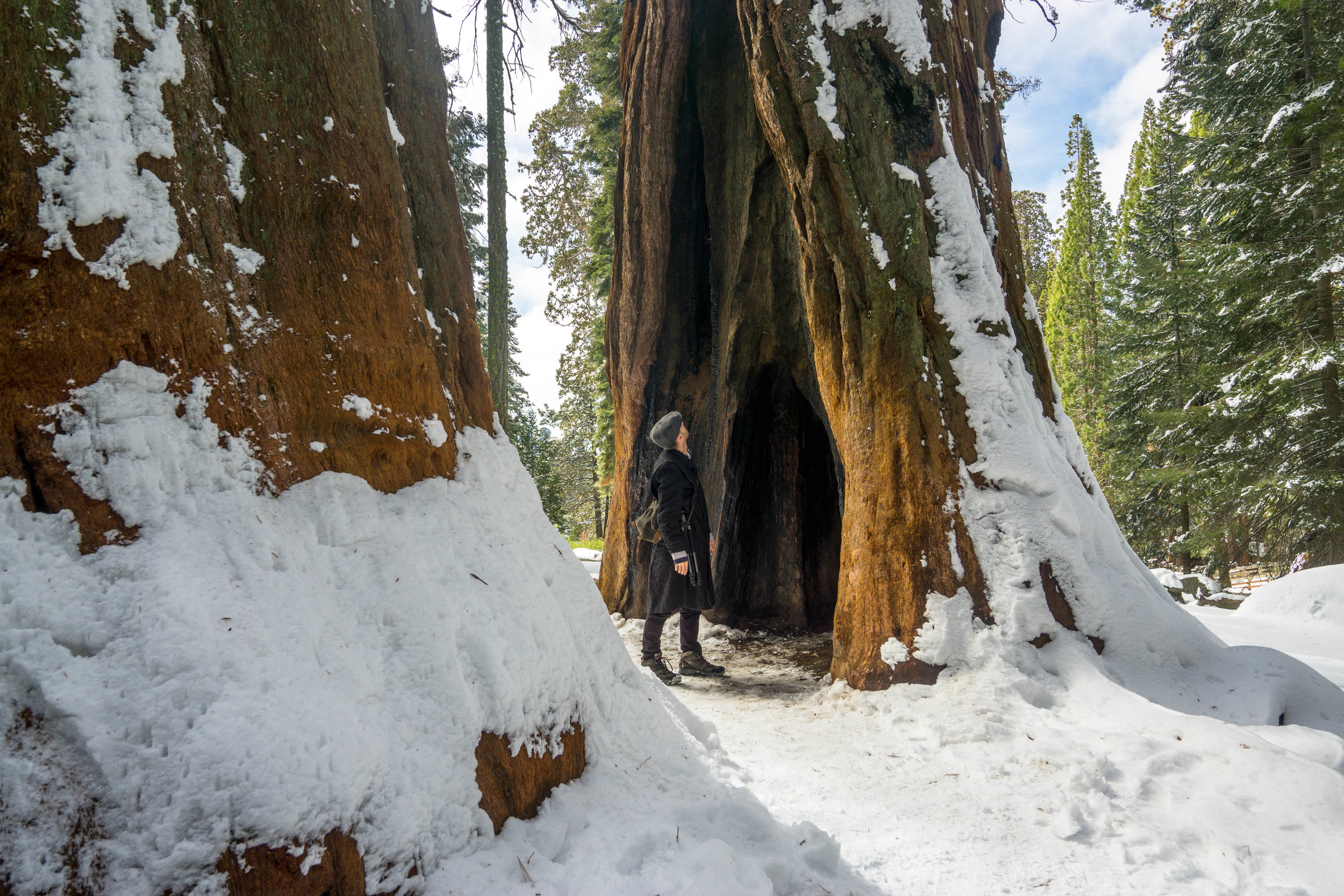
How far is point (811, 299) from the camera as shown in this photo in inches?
181

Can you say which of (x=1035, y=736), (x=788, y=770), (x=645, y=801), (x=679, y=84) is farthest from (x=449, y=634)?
(x=679, y=84)

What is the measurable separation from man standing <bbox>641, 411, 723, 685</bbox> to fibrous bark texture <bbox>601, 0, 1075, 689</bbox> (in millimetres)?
1153

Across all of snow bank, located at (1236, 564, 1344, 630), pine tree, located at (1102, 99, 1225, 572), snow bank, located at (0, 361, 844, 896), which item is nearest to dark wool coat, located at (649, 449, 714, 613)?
snow bank, located at (0, 361, 844, 896)

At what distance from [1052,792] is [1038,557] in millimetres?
1343

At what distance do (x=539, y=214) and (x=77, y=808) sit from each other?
37.9 feet

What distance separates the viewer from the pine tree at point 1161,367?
491 inches

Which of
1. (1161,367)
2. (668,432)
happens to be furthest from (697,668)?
(1161,367)

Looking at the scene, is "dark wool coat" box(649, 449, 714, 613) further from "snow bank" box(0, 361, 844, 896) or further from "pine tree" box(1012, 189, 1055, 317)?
"pine tree" box(1012, 189, 1055, 317)

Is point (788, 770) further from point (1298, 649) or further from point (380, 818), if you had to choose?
point (1298, 649)

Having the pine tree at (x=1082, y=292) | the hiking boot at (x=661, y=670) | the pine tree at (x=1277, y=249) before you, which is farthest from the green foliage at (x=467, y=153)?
the pine tree at (x=1082, y=292)

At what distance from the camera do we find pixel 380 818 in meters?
1.64

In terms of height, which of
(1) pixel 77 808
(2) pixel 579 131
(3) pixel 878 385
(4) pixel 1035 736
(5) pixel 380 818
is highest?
(2) pixel 579 131

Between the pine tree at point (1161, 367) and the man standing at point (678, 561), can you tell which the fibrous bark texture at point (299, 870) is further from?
the pine tree at point (1161, 367)

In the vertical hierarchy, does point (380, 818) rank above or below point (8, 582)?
below
